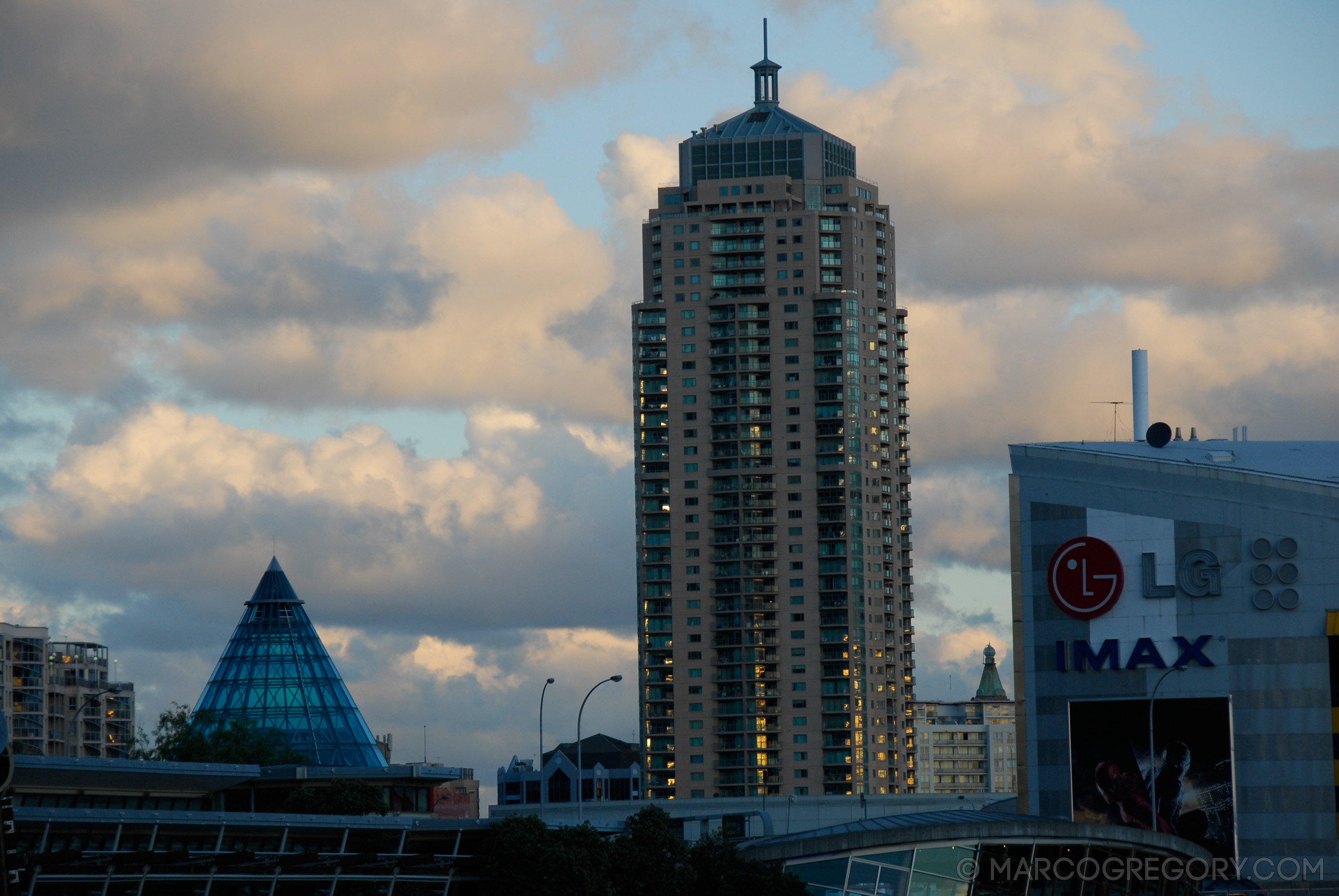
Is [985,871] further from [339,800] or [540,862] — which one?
[339,800]

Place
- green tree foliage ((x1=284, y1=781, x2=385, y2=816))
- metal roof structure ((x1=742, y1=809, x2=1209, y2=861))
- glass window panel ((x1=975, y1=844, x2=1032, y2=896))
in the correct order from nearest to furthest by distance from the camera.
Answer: metal roof structure ((x1=742, y1=809, x2=1209, y2=861)), glass window panel ((x1=975, y1=844, x2=1032, y2=896)), green tree foliage ((x1=284, y1=781, x2=385, y2=816))

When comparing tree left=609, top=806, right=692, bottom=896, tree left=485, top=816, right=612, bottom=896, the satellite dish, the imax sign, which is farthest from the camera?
the satellite dish

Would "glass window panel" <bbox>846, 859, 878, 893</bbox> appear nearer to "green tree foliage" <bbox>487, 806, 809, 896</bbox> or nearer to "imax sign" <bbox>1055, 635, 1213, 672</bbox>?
"green tree foliage" <bbox>487, 806, 809, 896</bbox>

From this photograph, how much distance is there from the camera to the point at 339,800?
87.4m

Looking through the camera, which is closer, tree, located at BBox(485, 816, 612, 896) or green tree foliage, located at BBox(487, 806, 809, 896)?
tree, located at BBox(485, 816, 612, 896)

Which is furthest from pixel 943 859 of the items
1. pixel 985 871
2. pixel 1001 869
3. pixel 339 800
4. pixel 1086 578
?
pixel 1086 578

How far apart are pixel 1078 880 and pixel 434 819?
2646 centimetres

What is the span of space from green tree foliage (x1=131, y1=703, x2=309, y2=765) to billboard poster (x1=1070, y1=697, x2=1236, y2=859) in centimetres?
5058

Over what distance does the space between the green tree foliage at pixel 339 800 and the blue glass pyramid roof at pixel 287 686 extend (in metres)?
29.0

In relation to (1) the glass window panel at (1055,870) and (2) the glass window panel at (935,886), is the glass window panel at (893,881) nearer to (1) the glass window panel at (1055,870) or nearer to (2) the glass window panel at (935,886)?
(2) the glass window panel at (935,886)

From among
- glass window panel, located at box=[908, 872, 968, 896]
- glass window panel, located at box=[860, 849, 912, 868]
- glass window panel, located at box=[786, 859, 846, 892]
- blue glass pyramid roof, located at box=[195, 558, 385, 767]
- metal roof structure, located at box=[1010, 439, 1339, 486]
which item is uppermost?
metal roof structure, located at box=[1010, 439, 1339, 486]

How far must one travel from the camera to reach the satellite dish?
112 metres

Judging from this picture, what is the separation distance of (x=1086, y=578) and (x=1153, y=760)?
10793 mm

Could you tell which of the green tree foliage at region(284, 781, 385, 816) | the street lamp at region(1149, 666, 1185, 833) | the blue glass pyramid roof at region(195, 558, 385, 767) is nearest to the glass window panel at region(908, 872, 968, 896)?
the street lamp at region(1149, 666, 1185, 833)
